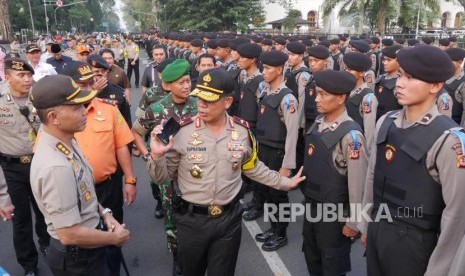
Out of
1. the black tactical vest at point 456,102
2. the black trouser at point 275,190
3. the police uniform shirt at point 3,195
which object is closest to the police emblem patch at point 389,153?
the black trouser at point 275,190

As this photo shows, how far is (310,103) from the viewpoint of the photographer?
5793mm

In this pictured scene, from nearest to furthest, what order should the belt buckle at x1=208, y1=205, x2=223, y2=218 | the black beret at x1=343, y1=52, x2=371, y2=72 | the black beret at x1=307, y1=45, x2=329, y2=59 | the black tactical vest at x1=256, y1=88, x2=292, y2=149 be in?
the belt buckle at x1=208, y1=205, x2=223, y2=218, the black tactical vest at x1=256, y1=88, x2=292, y2=149, the black beret at x1=343, y1=52, x2=371, y2=72, the black beret at x1=307, y1=45, x2=329, y2=59

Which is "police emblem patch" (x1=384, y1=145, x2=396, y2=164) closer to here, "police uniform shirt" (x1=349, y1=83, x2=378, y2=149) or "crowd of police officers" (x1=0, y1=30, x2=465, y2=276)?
"crowd of police officers" (x1=0, y1=30, x2=465, y2=276)

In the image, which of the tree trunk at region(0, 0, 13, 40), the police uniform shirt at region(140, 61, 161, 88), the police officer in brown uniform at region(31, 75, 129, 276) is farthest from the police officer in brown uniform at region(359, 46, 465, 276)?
the tree trunk at region(0, 0, 13, 40)

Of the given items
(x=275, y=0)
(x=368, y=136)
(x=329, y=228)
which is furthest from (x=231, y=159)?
(x=275, y=0)

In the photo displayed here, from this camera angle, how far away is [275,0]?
4753cm

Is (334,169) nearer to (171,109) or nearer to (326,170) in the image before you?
(326,170)

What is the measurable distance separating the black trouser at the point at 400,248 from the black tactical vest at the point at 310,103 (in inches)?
130

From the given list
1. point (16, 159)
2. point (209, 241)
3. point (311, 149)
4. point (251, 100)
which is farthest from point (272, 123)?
point (16, 159)

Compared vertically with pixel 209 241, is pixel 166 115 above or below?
above

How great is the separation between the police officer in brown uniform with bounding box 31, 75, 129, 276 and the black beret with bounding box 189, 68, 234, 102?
0.71m

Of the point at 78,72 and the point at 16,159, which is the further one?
the point at 16,159

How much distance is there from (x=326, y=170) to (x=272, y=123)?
1.49 meters

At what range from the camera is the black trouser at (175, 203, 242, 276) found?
8.84 ft
